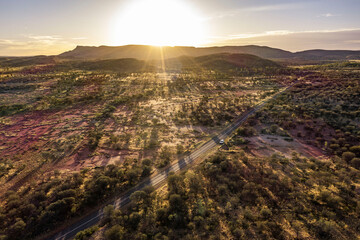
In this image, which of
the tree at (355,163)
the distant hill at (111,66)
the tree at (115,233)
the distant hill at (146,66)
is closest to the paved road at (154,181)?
the tree at (115,233)

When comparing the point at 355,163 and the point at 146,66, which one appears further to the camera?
the point at 146,66

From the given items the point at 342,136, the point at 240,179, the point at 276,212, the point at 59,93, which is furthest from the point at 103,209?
the point at 59,93

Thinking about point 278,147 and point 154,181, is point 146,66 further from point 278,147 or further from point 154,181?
point 154,181

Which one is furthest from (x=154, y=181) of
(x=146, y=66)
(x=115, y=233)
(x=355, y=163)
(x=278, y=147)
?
(x=146, y=66)

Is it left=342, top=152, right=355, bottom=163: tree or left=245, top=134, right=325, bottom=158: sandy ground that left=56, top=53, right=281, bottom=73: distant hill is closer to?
left=245, top=134, right=325, bottom=158: sandy ground

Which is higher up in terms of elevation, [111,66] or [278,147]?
[111,66]

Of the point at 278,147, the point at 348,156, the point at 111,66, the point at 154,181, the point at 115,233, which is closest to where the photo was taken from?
the point at 115,233

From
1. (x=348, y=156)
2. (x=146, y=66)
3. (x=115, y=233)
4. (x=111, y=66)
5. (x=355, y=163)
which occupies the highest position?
(x=146, y=66)

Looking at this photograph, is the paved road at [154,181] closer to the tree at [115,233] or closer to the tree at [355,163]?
the tree at [115,233]

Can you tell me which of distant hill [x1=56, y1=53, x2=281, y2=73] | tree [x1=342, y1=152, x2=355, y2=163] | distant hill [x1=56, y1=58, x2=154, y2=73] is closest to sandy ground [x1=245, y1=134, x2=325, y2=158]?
tree [x1=342, y1=152, x2=355, y2=163]

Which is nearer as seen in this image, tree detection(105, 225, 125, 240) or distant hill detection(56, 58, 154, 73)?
tree detection(105, 225, 125, 240)

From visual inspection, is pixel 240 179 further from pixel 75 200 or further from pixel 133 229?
pixel 75 200
